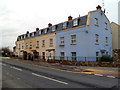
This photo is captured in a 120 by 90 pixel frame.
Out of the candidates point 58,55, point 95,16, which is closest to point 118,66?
point 95,16

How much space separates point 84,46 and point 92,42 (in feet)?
6.21

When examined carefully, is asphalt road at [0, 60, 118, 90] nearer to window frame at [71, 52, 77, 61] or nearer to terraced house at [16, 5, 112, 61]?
terraced house at [16, 5, 112, 61]

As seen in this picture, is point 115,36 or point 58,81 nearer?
point 58,81

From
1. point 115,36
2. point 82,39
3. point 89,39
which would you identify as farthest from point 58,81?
point 115,36

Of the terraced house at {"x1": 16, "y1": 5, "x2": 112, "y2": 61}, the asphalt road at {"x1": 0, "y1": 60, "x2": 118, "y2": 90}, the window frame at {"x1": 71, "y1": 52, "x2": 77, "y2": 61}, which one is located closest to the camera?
the asphalt road at {"x1": 0, "y1": 60, "x2": 118, "y2": 90}

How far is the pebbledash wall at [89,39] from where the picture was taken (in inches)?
790

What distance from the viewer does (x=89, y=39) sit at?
2014cm

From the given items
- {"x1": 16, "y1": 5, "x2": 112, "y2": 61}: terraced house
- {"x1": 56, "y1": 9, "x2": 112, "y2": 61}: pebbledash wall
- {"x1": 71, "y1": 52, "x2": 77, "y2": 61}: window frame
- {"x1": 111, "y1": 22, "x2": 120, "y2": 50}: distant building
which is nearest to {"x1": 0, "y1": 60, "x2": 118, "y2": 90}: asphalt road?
{"x1": 16, "y1": 5, "x2": 112, "y2": 61}: terraced house

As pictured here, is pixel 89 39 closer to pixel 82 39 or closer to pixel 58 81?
pixel 82 39

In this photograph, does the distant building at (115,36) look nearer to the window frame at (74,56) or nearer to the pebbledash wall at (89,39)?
the pebbledash wall at (89,39)

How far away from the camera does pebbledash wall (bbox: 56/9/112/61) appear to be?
20.1m

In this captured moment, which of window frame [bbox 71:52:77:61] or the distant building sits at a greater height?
the distant building

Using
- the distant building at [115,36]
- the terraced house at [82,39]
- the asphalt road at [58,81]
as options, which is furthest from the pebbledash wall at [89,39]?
the asphalt road at [58,81]

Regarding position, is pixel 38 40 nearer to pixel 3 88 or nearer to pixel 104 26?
pixel 104 26
